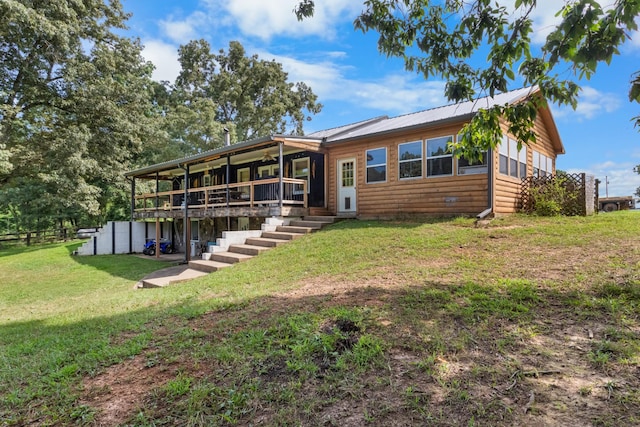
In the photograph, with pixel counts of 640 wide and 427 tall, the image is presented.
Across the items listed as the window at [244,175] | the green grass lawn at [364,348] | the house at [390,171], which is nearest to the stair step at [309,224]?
the house at [390,171]

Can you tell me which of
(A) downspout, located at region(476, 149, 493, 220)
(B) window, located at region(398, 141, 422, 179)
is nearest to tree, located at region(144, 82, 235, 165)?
(B) window, located at region(398, 141, 422, 179)

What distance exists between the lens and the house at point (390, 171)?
9758 mm

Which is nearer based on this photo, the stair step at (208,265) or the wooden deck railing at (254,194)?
the stair step at (208,265)

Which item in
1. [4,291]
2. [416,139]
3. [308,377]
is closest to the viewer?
[308,377]

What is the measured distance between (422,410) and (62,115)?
885 inches

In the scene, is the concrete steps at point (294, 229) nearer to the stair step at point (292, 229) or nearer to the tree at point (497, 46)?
the stair step at point (292, 229)

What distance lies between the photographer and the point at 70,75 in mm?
16672

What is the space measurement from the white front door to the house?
36 millimetres

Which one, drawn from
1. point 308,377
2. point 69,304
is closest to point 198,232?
point 69,304

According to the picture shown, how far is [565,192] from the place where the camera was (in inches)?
404

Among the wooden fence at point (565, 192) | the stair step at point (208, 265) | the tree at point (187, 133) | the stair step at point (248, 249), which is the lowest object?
the stair step at point (208, 265)

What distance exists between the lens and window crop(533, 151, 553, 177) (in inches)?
496

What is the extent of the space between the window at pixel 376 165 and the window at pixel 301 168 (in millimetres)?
2670

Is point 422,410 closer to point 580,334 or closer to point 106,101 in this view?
point 580,334
